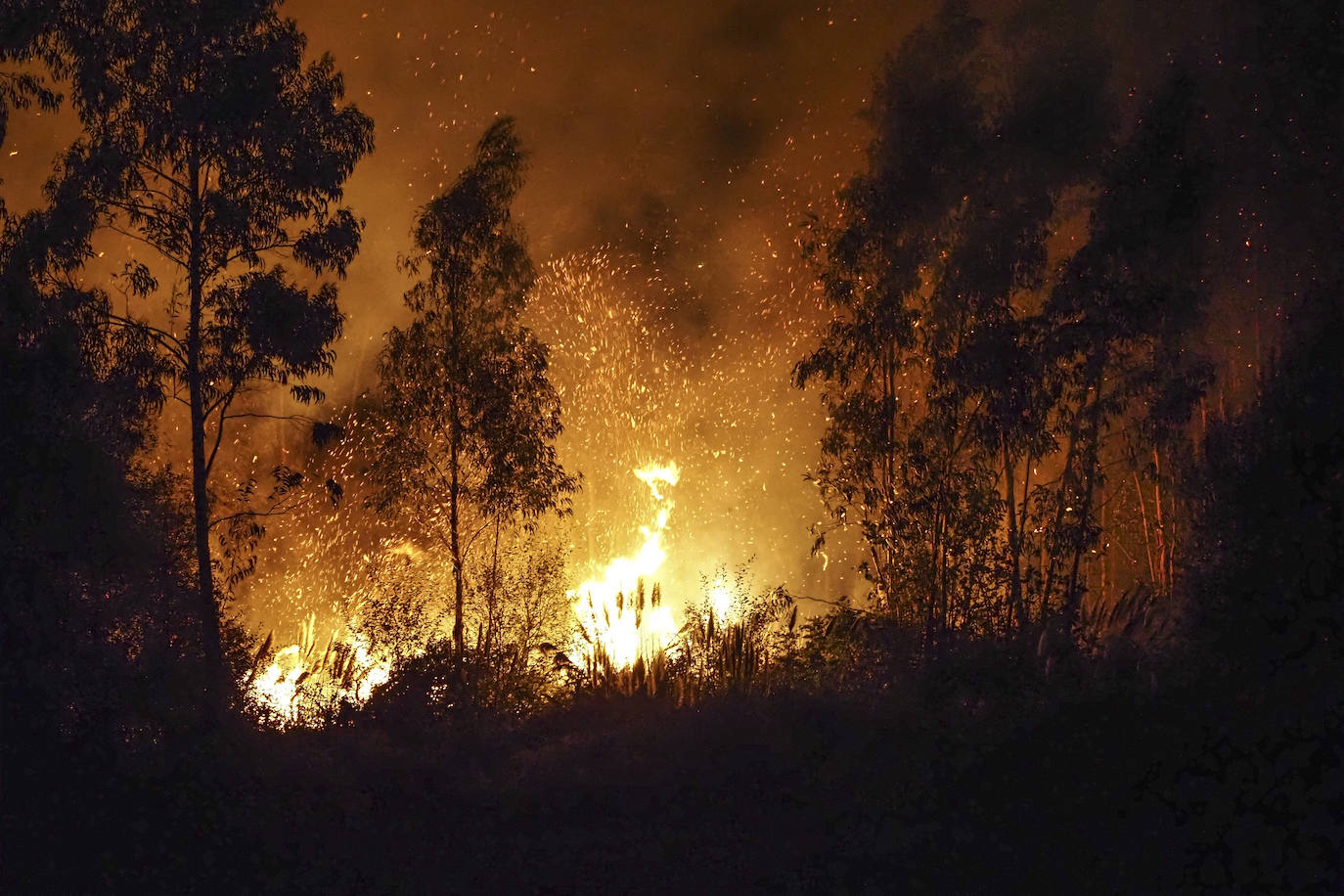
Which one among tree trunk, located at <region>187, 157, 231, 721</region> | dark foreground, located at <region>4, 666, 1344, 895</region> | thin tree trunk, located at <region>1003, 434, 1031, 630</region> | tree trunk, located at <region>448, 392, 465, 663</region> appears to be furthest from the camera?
tree trunk, located at <region>448, 392, 465, 663</region>

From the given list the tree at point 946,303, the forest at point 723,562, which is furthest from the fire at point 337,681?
the tree at point 946,303

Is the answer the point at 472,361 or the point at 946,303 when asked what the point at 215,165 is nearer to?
the point at 472,361

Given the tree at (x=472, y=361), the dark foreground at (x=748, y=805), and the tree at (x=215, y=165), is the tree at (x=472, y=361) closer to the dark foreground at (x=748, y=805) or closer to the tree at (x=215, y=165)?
the tree at (x=215, y=165)

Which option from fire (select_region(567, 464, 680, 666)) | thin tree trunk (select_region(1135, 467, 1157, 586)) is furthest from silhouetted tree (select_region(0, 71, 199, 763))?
thin tree trunk (select_region(1135, 467, 1157, 586))

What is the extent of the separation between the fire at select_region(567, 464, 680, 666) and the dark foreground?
2.21m

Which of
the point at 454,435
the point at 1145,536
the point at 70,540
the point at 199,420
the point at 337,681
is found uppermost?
the point at 454,435

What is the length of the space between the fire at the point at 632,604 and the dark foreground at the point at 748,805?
2.21 metres

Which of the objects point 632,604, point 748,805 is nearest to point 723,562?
point 632,604

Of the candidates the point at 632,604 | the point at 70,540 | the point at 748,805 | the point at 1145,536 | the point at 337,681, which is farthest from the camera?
the point at 1145,536

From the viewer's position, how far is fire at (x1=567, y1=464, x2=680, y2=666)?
12680mm

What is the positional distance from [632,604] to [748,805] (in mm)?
4045

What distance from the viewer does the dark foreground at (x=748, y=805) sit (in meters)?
8.35

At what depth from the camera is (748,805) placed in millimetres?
9133

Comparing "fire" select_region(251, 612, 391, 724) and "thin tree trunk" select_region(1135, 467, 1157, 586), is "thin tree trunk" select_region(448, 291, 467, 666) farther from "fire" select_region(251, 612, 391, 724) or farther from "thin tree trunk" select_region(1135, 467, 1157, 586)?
"thin tree trunk" select_region(1135, 467, 1157, 586)
